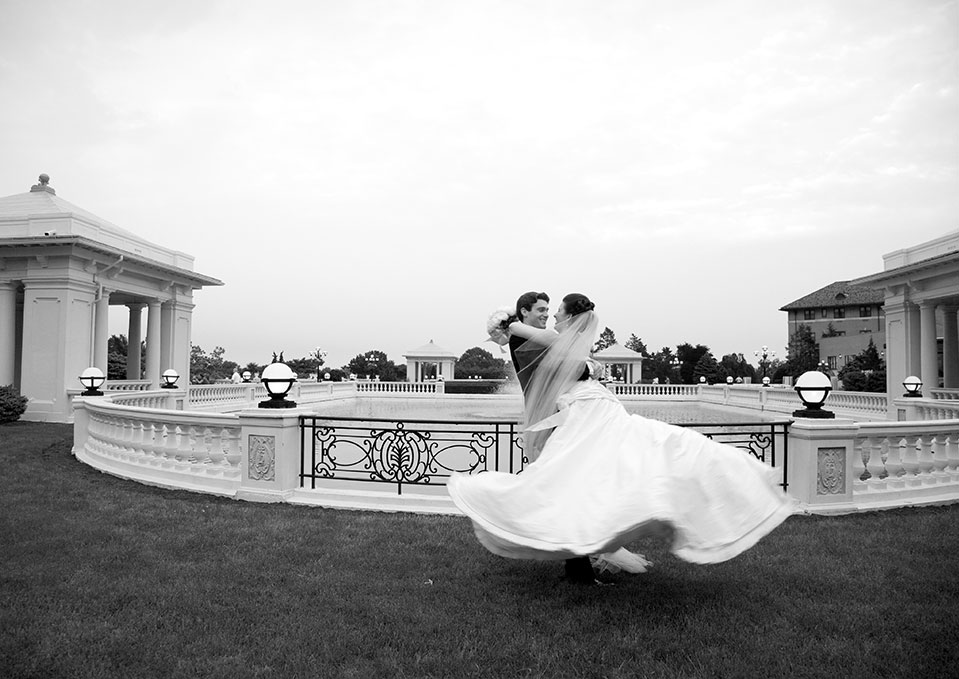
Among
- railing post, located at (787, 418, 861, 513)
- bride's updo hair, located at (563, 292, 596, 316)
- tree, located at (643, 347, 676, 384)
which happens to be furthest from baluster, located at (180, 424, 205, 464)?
tree, located at (643, 347, 676, 384)

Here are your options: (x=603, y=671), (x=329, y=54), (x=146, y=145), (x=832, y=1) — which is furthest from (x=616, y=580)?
(x=146, y=145)

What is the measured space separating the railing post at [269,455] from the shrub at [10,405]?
15.7 meters

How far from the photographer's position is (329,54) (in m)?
18.9

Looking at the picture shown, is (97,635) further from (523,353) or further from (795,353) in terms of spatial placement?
(795,353)

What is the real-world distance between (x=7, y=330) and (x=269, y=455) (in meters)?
19.8

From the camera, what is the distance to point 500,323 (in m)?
5.20

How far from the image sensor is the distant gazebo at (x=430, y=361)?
2122 inches

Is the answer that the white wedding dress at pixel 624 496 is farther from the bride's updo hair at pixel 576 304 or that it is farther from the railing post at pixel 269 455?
the railing post at pixel 269 455

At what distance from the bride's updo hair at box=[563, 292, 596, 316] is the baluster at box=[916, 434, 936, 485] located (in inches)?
258

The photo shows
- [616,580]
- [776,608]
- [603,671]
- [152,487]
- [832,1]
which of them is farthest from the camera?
[832,1]

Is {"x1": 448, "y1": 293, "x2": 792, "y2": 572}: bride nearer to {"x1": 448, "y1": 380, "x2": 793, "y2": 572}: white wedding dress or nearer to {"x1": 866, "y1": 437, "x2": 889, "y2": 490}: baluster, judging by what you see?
{"x1": 448, "y1": 380, "x2": 793, "y2": 572}: white wedding dress

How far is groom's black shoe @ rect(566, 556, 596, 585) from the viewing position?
483 cm

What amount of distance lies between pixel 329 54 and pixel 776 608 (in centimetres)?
1934

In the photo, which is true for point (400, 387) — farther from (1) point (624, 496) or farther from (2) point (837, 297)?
(2) point (837, 297)
